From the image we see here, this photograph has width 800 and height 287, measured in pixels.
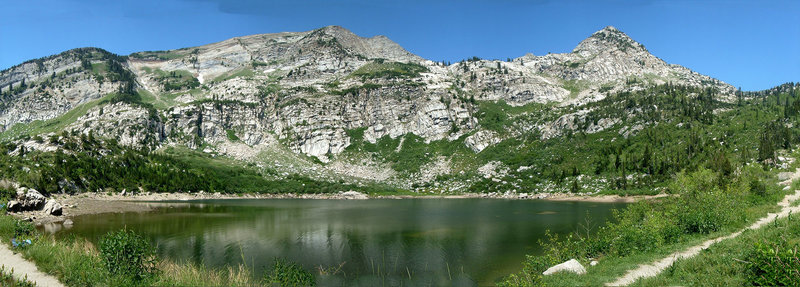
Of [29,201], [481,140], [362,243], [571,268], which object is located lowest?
[362,243]

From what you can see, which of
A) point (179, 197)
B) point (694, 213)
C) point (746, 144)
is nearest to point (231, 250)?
point (694, 213)

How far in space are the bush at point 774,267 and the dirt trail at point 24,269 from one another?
82.2ft

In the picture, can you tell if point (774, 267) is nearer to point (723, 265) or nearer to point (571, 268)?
point (723, 265)

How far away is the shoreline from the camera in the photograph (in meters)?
47.5

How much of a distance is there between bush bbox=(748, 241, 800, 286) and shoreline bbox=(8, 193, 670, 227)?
25.0 metres

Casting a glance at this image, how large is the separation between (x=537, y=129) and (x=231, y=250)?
16088 centimetres

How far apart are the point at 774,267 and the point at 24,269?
28.1 meters

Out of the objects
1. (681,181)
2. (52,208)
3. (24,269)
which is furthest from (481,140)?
(24,269)

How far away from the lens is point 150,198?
97.4 m

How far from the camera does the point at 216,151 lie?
573 ft

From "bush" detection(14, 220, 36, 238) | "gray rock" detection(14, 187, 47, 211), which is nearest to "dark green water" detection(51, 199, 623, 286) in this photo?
"gray rock" detection(14, 187, 47, 211)

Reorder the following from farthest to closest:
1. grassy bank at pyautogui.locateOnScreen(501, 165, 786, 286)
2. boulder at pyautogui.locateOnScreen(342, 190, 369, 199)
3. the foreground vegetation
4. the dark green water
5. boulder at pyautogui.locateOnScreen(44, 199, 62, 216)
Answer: boulder at pyautogui.locateOnScreen(342, 190, 369, 199) < boulder at pyautogui.locateOnScreen(44, 199, 62, 216) < the dark green water < the foreground vegetation < grassy bank at pyautogui.locateOnScreen(501, 165, 786, 286)

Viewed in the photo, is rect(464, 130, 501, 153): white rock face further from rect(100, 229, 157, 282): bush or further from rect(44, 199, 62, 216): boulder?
rect(100, 229, 157, 282): bush

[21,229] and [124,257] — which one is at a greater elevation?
[21,229]
